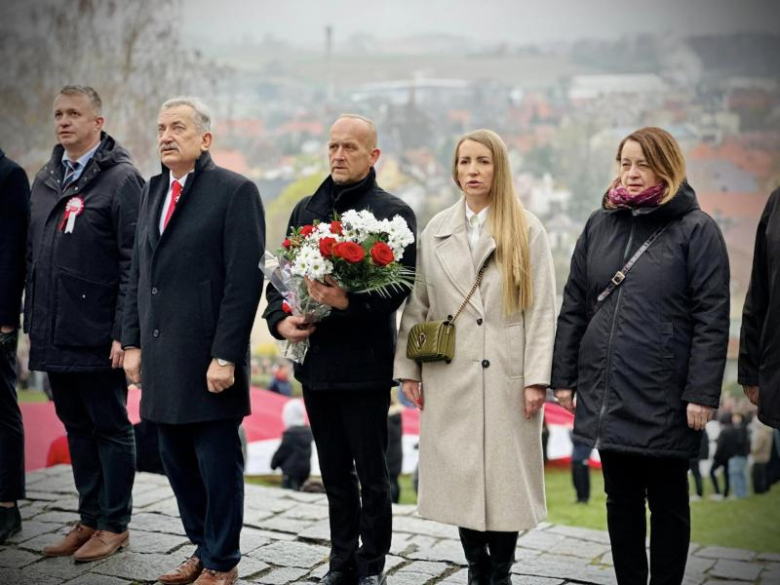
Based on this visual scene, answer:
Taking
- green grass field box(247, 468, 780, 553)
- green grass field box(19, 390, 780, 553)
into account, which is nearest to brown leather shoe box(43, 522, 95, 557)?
green grass field box(19, 390, 780, 553)

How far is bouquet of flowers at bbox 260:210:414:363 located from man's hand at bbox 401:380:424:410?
0.44m

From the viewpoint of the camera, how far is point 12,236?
5027 mm

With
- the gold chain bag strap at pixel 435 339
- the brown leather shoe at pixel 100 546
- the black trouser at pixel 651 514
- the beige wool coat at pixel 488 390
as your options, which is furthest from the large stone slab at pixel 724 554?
the brown leather shoe at pixel 100 546

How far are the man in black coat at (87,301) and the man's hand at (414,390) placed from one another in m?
1.43

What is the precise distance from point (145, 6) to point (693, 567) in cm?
820

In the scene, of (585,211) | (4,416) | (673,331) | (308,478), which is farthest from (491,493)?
(585,211)

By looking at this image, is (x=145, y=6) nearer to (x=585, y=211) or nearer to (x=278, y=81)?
(x=278, y=81)

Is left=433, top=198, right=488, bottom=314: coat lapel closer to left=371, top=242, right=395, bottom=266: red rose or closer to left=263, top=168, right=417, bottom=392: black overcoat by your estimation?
left=263, top=168, right=417, bottom=392: black overcoat

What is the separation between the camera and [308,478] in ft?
28.5

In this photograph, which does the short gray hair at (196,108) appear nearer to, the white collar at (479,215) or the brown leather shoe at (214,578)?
the white collar at (479,215)

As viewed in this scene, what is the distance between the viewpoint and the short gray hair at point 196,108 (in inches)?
164

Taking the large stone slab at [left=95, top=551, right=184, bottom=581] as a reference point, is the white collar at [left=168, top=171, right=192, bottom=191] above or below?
above

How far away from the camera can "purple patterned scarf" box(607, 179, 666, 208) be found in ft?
11.8

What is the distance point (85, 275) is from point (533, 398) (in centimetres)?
224
